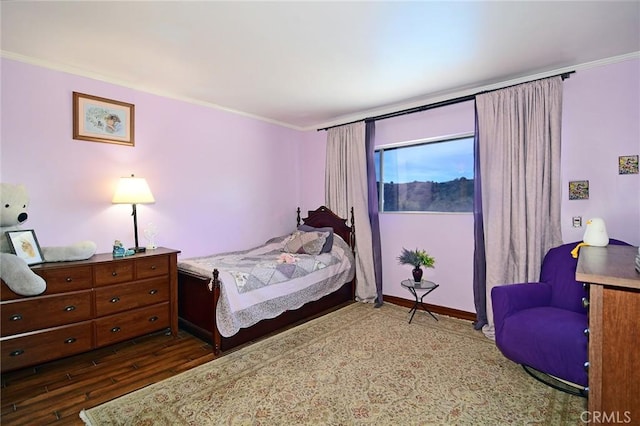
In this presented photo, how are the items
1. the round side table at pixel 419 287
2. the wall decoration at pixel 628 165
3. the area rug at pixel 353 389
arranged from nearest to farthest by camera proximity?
the area rug at pixel 353 389
the wall decoration at pixel 628 165
the round side table at pixel 419 287

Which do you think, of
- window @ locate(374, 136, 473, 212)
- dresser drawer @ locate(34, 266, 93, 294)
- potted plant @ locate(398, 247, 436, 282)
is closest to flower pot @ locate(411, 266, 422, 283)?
potted plant @ locate(398, 247, 436, 282)

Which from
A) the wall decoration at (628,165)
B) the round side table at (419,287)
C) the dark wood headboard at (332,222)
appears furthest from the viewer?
the dark wood headboard at (332,222)

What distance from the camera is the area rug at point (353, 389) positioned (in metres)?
1.87

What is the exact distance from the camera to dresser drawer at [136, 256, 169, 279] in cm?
284

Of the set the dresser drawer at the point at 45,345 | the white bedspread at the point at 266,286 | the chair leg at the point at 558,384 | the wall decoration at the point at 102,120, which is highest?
the wall decoration at the point at 102,120

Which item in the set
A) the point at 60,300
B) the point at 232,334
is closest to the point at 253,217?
the point at 232,334

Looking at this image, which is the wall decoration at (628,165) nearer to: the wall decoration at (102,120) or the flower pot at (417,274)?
the flower pot at (417,274)

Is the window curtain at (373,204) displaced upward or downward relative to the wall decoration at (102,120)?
downward

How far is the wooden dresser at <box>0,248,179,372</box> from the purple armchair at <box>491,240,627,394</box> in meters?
2.86

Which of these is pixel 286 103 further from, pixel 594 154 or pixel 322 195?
pixel 594 154

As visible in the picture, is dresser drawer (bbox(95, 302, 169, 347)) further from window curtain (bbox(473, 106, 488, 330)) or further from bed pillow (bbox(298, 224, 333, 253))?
window curtain (bbox(473, 106, 488, 330))

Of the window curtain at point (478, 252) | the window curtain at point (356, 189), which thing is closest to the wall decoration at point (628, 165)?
the window curtain at point (478, 252)

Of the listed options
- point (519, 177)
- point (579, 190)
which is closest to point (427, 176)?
point (519, 177)

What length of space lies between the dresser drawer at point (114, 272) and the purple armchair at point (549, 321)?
303 centimetres
